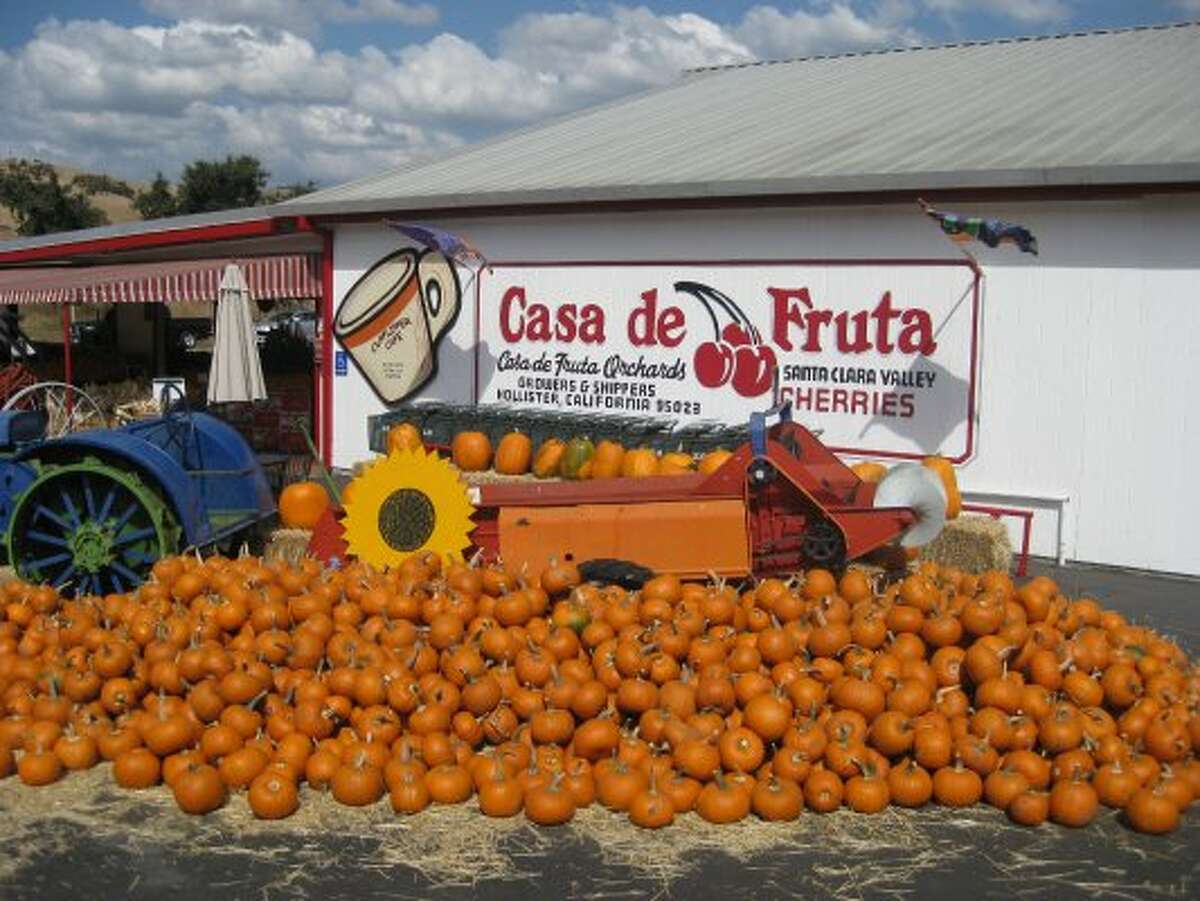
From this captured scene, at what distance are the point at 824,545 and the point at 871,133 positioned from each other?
7138 millimetres

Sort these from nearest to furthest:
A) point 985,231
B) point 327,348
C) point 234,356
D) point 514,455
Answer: point 985,231 → point 234,356 → point 514,455 → point 327,348

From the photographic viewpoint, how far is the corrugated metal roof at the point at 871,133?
11234mm

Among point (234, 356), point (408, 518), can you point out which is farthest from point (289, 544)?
point (234, 356)

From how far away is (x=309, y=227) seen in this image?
16266mm

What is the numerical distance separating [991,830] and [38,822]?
4100mm

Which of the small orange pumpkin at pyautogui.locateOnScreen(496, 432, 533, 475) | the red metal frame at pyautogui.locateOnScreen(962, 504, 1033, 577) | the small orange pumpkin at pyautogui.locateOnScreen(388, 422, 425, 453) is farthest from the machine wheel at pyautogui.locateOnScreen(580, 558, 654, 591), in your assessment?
the small orange pumpkin at pyautogui.locateOnScreen(388, 422, 425, 453)

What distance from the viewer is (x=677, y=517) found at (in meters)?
8.07

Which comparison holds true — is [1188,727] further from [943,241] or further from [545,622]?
[943,241]

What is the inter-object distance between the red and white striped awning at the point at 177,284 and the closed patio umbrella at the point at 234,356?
4509mm

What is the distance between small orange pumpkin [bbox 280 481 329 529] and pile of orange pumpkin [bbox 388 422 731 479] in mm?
880

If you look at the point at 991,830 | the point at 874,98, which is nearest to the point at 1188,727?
the point at 991,830

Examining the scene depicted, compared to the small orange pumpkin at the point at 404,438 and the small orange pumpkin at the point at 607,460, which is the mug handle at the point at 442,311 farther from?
the small orange pumpkin at the point at 607,460

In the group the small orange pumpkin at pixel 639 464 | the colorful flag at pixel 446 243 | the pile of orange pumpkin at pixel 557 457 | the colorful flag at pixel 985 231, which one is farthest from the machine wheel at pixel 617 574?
the colorful flag at pixel 446 243

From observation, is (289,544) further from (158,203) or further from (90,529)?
(158,203)
